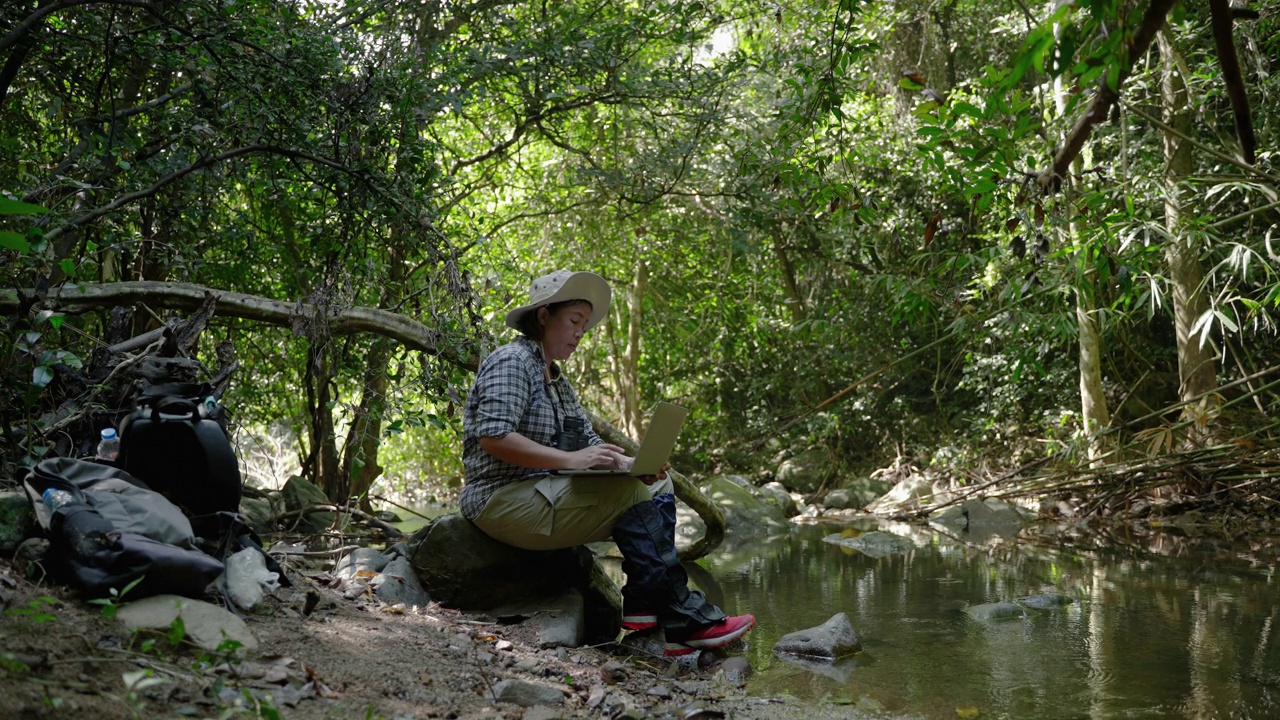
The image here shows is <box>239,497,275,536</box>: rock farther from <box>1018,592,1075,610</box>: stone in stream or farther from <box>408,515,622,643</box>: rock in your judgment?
<box>1018,592,1075,610</box>: stone in stream

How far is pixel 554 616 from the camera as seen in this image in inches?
150

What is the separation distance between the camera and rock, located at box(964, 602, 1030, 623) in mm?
4227

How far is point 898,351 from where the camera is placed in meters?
12.3

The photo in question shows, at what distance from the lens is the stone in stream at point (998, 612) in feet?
13.9

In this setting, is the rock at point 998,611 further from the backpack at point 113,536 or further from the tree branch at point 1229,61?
the backpack at point 113,536

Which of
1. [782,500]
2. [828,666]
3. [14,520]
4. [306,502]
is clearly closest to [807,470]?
[782,500]

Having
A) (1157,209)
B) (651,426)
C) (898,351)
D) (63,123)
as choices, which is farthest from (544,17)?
(898,351)

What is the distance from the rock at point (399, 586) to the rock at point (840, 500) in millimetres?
7327

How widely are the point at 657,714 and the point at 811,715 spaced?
1.47ft

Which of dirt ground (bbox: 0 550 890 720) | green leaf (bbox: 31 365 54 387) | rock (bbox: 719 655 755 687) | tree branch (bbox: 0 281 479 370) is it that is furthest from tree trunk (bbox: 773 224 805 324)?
green leaf (bbox: 31 365 54 387)

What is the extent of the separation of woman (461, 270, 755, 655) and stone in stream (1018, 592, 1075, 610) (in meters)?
1.51

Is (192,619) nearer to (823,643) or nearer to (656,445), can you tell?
(656,445)

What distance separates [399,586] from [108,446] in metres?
1.20

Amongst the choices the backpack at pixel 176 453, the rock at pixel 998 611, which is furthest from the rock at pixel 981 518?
the backpack at pixel 176 453
